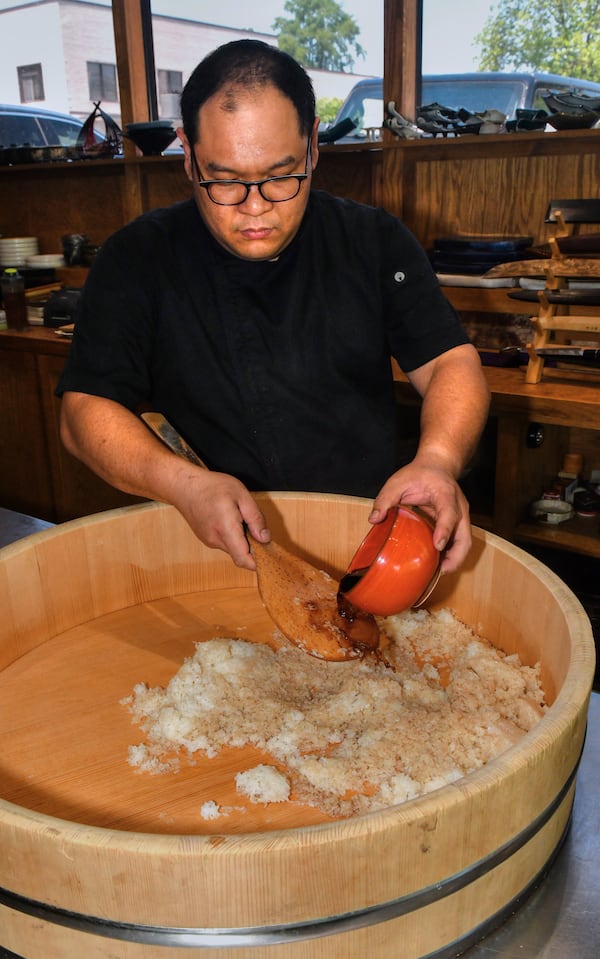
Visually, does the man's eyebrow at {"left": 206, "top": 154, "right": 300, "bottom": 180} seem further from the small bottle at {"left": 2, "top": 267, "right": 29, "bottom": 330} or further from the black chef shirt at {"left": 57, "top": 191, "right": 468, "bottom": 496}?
the small bottle at {"left": 2, "top": 267, "right": 29, "bottom": 330}

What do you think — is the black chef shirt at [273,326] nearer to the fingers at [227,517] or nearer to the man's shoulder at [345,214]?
the man's shoulder at [345,214]

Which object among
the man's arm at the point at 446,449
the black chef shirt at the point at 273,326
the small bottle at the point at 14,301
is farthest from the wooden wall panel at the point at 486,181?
the small bottle at the point at 14,301

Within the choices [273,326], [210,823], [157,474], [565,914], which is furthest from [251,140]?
[565,914]

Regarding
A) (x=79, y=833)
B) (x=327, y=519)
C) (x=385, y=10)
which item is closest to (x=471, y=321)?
(x=385, y=10)

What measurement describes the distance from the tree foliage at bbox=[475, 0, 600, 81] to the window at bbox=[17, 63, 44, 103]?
2.94m

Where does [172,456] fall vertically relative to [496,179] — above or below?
below

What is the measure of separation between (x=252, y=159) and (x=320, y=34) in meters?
2.71

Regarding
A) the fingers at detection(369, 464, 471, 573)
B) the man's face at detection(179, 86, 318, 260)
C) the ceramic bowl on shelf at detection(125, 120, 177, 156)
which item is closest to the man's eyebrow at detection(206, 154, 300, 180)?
the man's face at detection(179, 86, 318, 260)

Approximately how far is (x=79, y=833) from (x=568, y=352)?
7.70 ft

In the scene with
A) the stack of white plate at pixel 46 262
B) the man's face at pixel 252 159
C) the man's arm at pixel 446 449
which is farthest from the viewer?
the stack of white plate at pixel 46 262

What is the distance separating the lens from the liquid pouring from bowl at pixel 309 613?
1163 millimetres

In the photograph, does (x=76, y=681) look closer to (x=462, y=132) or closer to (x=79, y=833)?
(x=79, y=833)

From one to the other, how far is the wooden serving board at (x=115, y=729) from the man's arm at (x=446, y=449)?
31cm

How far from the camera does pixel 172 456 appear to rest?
137 centimetres
